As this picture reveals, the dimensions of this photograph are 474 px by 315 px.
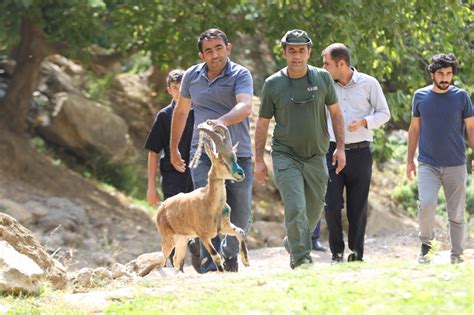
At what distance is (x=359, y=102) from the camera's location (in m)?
9.48

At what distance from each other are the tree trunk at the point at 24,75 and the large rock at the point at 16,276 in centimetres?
1100

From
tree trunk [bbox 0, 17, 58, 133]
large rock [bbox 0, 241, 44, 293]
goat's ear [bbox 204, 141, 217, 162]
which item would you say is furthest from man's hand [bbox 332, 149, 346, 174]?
tree trunk [bbox 0, 17, 58, 133]

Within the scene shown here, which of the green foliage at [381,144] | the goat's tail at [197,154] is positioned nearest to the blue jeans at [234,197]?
the goat's tail at [197,154]

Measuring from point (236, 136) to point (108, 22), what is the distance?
26.9 ft

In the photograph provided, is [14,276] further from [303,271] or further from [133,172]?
[133,172]

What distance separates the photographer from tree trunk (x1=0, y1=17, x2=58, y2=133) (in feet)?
60.7

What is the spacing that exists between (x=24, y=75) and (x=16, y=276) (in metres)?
12.6

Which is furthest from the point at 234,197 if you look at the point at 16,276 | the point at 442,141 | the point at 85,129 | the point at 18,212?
the point at 85,129

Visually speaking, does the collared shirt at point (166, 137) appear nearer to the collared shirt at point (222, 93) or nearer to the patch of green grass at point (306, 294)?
the collared shirt at point (222, 93)

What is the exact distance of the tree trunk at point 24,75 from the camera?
728 inches

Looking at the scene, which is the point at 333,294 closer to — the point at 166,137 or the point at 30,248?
the point at 30,248

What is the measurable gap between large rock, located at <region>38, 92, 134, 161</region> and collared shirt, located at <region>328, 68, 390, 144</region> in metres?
12.2

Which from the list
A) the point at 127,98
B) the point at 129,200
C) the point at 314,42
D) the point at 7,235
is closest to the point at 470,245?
the point at 314,42

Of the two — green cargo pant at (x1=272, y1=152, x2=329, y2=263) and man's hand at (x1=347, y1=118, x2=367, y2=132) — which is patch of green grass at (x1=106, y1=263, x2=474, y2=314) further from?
man's hand at (x1=347, y1=118, x2=367, y2=132)
